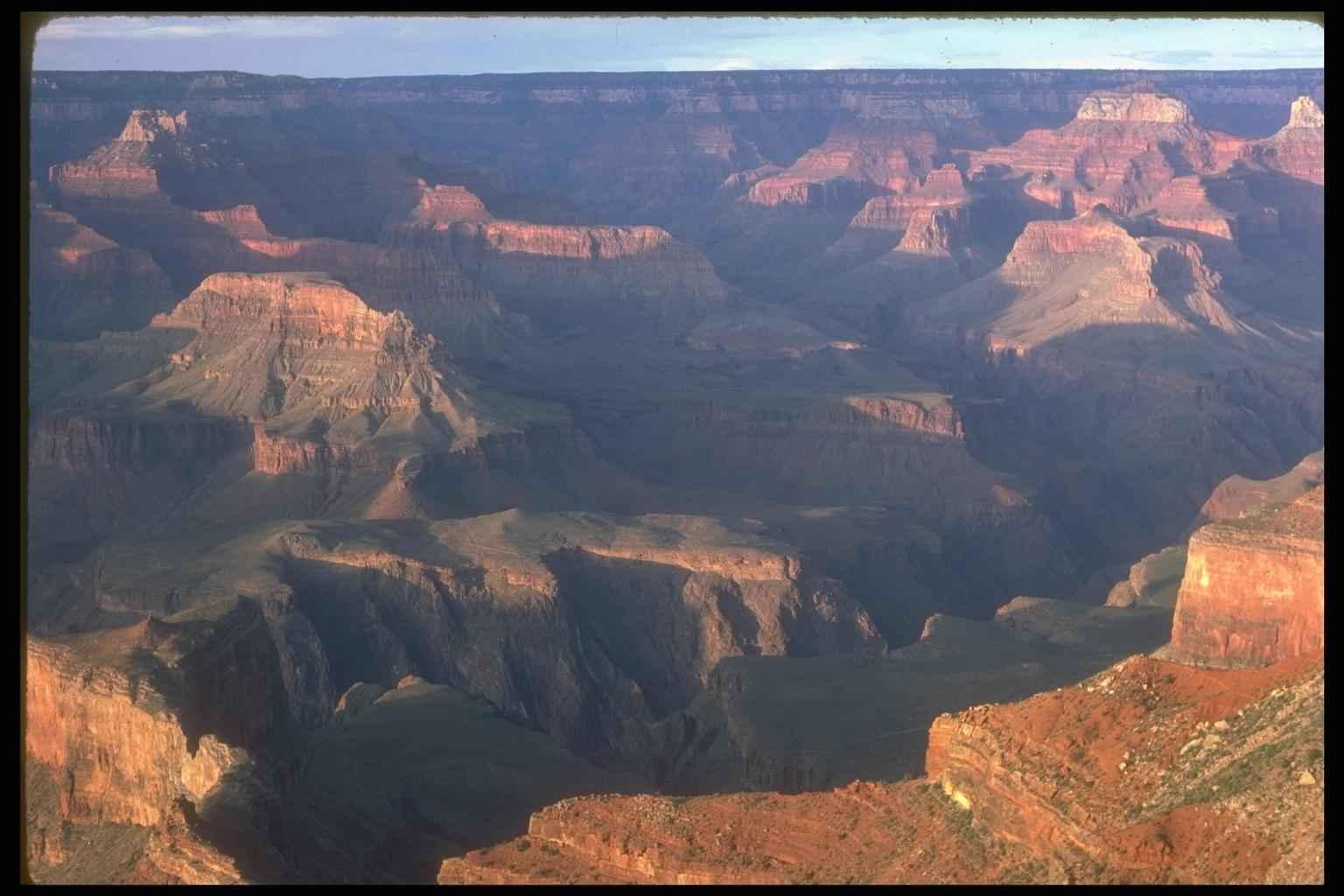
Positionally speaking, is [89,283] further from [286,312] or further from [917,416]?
[917,416]

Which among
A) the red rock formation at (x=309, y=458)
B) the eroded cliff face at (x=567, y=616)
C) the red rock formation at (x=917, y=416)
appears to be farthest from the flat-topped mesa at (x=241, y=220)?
the eroded cliff face at (x=567, y=616)

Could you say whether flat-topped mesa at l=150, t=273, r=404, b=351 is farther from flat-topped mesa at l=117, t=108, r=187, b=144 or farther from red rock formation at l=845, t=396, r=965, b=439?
flat-topped mesa at l=117, t=108, r=187, b=144

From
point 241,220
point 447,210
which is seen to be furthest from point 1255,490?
point 447,210

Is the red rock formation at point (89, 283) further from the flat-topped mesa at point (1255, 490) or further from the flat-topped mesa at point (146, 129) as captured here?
the flat-topped mesa at point (1255, 490)
